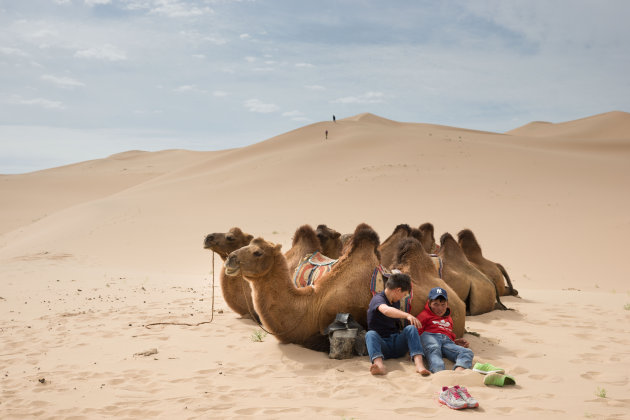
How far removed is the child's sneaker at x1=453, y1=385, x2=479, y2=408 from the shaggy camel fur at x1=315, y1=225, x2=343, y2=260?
4.59m

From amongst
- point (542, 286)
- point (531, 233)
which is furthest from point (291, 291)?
point (531, 233)

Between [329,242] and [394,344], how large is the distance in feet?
11.5

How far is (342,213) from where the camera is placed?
22656mm

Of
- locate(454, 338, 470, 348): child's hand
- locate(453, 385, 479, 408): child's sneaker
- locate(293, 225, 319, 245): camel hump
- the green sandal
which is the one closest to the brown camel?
locate(293, 225, 319, 245): camel hump

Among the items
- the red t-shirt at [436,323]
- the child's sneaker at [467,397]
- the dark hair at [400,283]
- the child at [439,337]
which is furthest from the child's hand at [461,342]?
the child's sneaker at [467,397]

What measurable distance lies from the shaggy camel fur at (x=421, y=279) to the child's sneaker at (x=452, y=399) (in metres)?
1.59

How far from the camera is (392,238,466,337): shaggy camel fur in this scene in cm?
585

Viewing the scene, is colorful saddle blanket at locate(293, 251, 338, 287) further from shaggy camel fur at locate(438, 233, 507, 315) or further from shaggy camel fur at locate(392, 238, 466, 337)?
shaggy camel fur at locate(438, 233, 507, 315)

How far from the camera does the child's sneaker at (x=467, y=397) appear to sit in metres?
3.99

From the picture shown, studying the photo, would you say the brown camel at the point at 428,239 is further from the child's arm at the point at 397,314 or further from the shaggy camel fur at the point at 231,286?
the child's arm at the point at 397,314

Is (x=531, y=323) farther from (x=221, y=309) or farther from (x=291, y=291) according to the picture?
(x=221, y=309)

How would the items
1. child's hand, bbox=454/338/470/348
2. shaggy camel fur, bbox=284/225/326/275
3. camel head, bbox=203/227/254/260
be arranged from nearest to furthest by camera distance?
child's hand, bbox=454/338/470/348 < camel head, bbox=203/227/254/260 < shaggy camel fur, bbox=284/225/326/275

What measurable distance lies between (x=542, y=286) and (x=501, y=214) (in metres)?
8.07

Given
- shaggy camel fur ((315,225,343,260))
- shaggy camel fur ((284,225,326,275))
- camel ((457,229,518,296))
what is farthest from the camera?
camel ((457,229,518,296))
